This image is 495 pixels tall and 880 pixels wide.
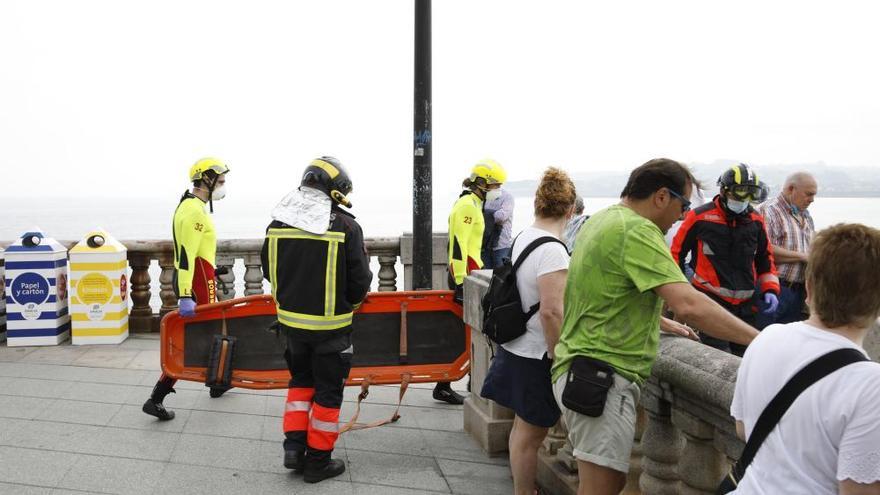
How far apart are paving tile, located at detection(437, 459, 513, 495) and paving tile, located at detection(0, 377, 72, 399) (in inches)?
138

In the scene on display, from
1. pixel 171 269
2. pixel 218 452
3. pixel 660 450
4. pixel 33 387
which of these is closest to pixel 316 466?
pixel 218 452

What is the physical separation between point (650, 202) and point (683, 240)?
2870mm

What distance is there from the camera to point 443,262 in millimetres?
9875

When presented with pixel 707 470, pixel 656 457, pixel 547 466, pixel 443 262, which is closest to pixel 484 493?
pixel 547 466

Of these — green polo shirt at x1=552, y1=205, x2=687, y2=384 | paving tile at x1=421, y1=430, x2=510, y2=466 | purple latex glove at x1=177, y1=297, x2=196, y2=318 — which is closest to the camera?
green polo shirt at x1=552, y1=205, x2=687, y2=384

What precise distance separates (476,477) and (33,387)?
4.11 m

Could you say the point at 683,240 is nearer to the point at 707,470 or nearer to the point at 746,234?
the point at 746,234

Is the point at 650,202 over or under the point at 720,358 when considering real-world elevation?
over

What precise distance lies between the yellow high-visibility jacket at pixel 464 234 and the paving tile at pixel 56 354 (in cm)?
395

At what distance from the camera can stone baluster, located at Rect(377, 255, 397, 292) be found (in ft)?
32.6

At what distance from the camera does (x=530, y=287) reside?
3990 millimetres

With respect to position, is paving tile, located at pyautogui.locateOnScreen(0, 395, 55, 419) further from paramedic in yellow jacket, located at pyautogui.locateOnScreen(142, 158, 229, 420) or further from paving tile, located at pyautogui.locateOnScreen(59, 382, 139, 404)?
paramedic in yellow jacket, located at pyautogui.locateOnScreen(142, 158, 229, 420)

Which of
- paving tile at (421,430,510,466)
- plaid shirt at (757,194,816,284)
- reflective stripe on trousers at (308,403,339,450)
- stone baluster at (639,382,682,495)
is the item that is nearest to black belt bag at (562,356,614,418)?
stone baluster at (639,382,682,495)

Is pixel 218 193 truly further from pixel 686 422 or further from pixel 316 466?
pixel 686 422
